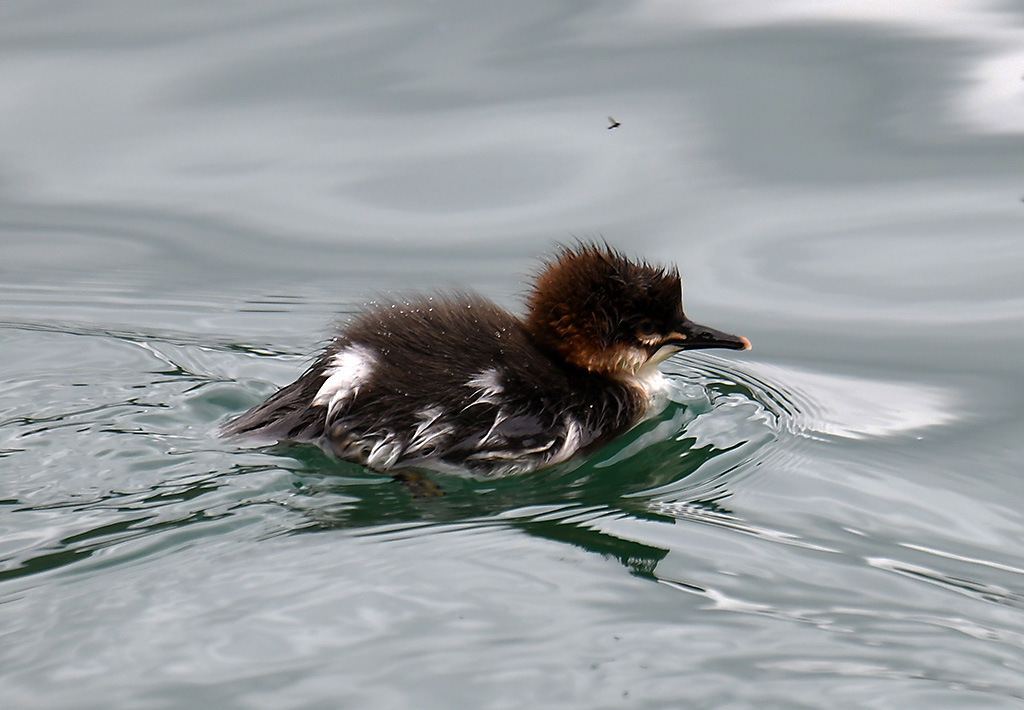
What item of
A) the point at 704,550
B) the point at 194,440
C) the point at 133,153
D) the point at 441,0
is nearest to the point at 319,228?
the point at 133,153

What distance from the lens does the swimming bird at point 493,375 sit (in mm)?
4562

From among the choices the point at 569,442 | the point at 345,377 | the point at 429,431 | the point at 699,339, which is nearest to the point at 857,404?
the point at 699,339

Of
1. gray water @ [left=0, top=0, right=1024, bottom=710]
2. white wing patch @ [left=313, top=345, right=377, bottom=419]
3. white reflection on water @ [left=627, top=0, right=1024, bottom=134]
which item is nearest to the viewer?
gray water @ [left=0, top=0, right=1024, bottom=710]

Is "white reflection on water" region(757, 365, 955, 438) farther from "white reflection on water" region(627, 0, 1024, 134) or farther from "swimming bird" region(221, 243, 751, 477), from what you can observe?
"white reflection on water" region(627, 0, 1024, 134)

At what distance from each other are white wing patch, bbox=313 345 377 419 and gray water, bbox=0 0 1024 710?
206 mm

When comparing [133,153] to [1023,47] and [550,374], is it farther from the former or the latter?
[1023,47]

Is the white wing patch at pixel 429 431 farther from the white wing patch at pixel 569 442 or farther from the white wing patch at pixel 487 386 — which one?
the white wing patch at pixel 569 442

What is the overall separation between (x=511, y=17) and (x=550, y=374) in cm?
346

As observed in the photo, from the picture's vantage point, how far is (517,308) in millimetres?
5770

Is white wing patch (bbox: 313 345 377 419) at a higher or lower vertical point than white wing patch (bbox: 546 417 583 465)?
higher

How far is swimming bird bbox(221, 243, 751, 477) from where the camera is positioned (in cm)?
456

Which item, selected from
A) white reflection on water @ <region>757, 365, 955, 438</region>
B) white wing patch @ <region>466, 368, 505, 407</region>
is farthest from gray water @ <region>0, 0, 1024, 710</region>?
white wing patch @ <region>466, 368, 505, 407</region>

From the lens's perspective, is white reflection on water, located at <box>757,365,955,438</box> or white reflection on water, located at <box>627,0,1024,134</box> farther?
white reflection on water, located at <box>627,0,1024,134</box>

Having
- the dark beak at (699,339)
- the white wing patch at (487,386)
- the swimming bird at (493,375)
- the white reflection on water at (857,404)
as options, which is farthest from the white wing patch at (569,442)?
the white reflection on water at (857,404)
